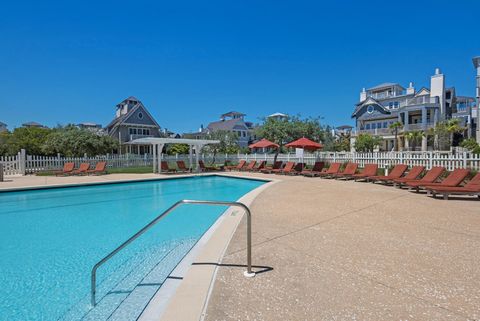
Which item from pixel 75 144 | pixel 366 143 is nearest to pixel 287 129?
pixel 366 143

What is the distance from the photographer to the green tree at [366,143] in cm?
3598

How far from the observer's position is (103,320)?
2.91 metres

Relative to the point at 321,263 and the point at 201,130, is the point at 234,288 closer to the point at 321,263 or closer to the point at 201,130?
the point at 321,263

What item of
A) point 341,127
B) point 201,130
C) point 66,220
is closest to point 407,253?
point 66,220

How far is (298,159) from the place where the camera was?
21.5 meters

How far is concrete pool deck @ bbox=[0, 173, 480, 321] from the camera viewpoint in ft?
7.86

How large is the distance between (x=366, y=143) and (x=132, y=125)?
3152 centimetres

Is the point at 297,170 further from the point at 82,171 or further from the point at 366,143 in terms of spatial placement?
the point at 366,143

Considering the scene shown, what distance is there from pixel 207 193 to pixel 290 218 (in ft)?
22.8

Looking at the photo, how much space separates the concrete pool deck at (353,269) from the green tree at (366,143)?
32.2 metres

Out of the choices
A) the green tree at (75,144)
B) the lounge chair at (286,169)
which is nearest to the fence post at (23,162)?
the green tree at (75,144)

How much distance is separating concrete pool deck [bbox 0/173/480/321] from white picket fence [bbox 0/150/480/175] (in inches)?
354

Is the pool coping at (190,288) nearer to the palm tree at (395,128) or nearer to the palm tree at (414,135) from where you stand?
the palm tree at (395,128)

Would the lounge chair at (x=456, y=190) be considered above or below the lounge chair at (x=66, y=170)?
below
